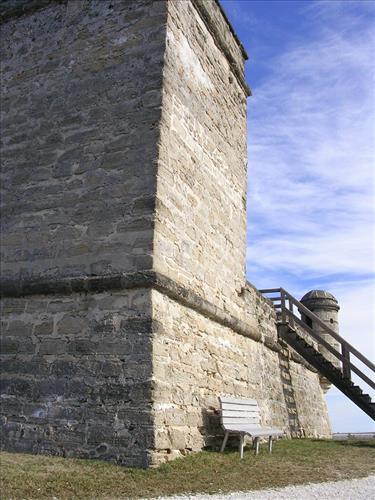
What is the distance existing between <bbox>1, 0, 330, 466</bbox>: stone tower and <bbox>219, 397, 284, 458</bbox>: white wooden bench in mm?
189

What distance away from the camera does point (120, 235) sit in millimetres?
5664

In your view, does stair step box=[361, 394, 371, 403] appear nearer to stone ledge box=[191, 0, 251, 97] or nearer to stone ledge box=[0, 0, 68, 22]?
stone ledge box=[191, 0, 251, 97]

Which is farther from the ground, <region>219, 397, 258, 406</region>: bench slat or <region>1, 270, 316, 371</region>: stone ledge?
<region>1, 270, 316, 371</region>: stone ledge

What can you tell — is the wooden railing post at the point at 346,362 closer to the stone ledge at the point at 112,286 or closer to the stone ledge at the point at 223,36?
the stone ledge at the point at 112,286

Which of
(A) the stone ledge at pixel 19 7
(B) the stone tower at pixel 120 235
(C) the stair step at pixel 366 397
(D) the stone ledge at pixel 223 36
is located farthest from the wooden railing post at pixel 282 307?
(A) the stone ledge at pixel 19 7

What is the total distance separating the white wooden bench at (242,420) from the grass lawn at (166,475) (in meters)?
0.24

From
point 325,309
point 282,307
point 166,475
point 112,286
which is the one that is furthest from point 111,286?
point 325,309

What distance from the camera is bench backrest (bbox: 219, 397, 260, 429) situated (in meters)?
5.91

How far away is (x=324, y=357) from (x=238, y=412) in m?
4.35

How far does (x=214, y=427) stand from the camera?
5941 mm

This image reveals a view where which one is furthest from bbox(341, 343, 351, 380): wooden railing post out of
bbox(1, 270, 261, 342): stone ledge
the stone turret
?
the stone turret

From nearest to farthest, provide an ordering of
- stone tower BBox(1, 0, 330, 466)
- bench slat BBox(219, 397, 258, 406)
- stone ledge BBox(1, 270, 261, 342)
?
stone tower BBox(1, 0, 330, 466) < stone ledge BBox(1, 270, 261, 342) < bench slat BBox(219, 397, 258, 406)

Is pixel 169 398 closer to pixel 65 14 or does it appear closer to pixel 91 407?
pixel 91 407

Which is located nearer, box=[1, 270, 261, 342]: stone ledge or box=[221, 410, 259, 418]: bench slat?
box=[1, 270, 261, 342]: stone ledge
